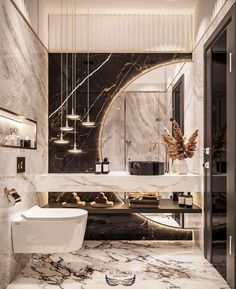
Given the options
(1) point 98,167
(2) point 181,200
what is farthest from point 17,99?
(2) point 181,200

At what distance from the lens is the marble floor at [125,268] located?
8.50 ft

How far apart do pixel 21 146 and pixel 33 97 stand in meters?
0.58

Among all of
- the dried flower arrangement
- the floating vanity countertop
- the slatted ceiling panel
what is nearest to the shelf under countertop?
the floating vanity countertop

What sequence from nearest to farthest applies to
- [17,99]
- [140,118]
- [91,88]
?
Answer: [17,99] → [140,118] → [91,88]

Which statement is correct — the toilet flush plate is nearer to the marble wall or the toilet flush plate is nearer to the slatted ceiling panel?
the marble wall

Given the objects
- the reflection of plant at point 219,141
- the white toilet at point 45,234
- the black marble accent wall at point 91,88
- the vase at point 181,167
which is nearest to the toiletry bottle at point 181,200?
the vase at point 181,167

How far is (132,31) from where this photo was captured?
3783mm

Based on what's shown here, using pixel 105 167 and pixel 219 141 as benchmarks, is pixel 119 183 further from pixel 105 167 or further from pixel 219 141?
pixel 219 141

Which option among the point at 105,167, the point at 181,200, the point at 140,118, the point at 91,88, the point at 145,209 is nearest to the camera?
the point at 145,209

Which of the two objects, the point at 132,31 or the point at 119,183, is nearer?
the point at 119,183

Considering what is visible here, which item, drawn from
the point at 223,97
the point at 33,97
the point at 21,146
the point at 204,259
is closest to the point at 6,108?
the point at 21,146

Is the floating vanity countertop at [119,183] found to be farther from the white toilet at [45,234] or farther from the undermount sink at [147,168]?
the white toilet at [45,234]

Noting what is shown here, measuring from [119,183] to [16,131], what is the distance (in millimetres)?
1150

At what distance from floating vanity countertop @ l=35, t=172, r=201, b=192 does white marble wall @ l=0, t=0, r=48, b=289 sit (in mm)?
192
